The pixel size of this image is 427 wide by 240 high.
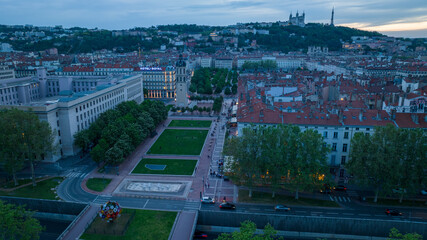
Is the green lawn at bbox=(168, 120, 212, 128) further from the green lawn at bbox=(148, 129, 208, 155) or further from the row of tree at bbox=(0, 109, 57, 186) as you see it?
the row of tree at bbox=(0, 109, 57, 186)

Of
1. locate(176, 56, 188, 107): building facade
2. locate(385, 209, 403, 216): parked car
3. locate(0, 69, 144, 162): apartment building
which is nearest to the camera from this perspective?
locate(385, 209, 403, 216): parked car

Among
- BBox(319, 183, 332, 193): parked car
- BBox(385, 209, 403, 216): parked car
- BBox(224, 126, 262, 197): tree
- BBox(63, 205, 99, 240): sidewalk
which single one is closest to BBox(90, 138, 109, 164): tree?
BBox(63, 205, 99, 240): sidewalk

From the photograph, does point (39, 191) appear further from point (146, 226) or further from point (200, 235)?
point (200, 235)

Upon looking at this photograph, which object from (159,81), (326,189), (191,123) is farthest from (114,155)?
(159,81)

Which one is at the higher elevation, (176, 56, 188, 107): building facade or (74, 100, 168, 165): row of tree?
(176, 56, 188, 107): building facade

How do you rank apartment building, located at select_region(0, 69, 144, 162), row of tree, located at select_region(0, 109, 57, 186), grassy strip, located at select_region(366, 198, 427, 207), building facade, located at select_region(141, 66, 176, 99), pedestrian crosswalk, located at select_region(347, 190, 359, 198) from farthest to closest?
building facade, located at select_region(141, 66, 176, 99), apartment building, located at select_region(0, 69, 144, 162), row of tree, located at select_region(0, 109, 57, 186), pedestrian crosswalk, located at select_region(347, 190, 359, 198), grassy strip, located at select_region(366, 198, 427, 207)

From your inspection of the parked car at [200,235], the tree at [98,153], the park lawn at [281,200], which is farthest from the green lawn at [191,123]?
the parked car at [200,235]
